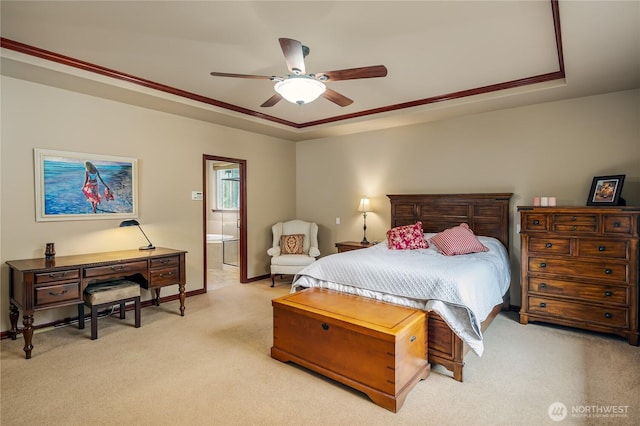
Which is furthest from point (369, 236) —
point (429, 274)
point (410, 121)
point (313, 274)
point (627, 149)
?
point (627, 149)

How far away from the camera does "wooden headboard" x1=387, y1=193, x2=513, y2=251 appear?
14.2 ft

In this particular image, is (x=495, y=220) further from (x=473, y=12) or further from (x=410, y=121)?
(x=473, y=12)

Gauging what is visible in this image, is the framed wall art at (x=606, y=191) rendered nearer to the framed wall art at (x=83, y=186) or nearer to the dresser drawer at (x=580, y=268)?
the dresser drawer at (x=580, y=268)

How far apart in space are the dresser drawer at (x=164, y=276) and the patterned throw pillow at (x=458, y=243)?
3137 millimetres

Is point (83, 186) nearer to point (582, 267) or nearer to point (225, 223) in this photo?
point (225, 223)

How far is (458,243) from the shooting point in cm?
388

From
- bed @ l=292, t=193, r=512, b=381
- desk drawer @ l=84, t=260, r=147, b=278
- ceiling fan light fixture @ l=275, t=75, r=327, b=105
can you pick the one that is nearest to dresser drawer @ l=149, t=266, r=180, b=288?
desk drawer @ l=84, t=260, r=147, b=278

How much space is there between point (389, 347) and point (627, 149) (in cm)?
356

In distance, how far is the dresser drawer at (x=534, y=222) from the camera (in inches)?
143

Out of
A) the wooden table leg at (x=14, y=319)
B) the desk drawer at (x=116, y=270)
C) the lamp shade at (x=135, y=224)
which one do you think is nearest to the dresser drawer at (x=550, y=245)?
the desk drawer at (x=116, y=270)

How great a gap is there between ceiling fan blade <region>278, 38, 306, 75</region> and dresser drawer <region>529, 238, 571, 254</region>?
9.94 ft

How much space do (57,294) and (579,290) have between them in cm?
505

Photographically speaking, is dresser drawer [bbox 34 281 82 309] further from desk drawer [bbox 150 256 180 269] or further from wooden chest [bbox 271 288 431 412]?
wooden chest [bbox 271 288 431 412]

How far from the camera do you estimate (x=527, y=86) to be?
12.3 feet
